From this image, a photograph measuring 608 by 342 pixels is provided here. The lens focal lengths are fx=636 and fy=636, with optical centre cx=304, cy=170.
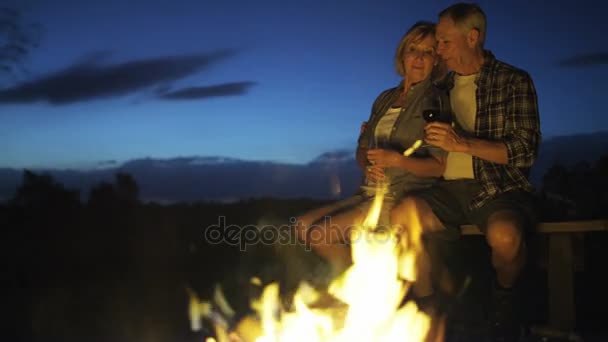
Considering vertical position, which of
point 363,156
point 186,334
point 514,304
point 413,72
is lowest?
point 186,334

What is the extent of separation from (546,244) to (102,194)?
5209 mm

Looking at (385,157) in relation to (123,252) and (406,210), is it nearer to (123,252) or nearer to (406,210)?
(406,210)

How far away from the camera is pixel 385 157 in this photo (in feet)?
11.7

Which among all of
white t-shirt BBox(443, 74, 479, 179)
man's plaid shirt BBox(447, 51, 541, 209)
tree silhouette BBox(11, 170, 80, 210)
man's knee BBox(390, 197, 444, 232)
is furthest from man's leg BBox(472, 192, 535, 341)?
tree silhouette BBox(11, 170, 80, 210)

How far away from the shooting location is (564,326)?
11.8ft

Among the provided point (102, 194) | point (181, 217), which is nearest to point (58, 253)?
point (102, 194)

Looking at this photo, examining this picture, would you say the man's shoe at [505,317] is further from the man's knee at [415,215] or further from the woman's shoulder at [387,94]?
the woman's shoulder at [387,94]

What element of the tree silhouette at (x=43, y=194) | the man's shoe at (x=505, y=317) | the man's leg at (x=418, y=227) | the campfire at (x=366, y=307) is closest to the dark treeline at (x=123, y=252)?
the tree silhouette at (x=43, y=194)

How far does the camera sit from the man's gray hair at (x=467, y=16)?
3.53m

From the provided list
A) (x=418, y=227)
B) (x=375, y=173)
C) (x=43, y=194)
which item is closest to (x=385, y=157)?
(x=375, y=173)

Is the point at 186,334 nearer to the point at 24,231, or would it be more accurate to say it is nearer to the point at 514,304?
the point at 514,304

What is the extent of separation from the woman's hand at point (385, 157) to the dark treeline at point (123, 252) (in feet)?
3.64

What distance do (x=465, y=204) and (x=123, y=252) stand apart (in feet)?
14.1

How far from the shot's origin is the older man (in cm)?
322
